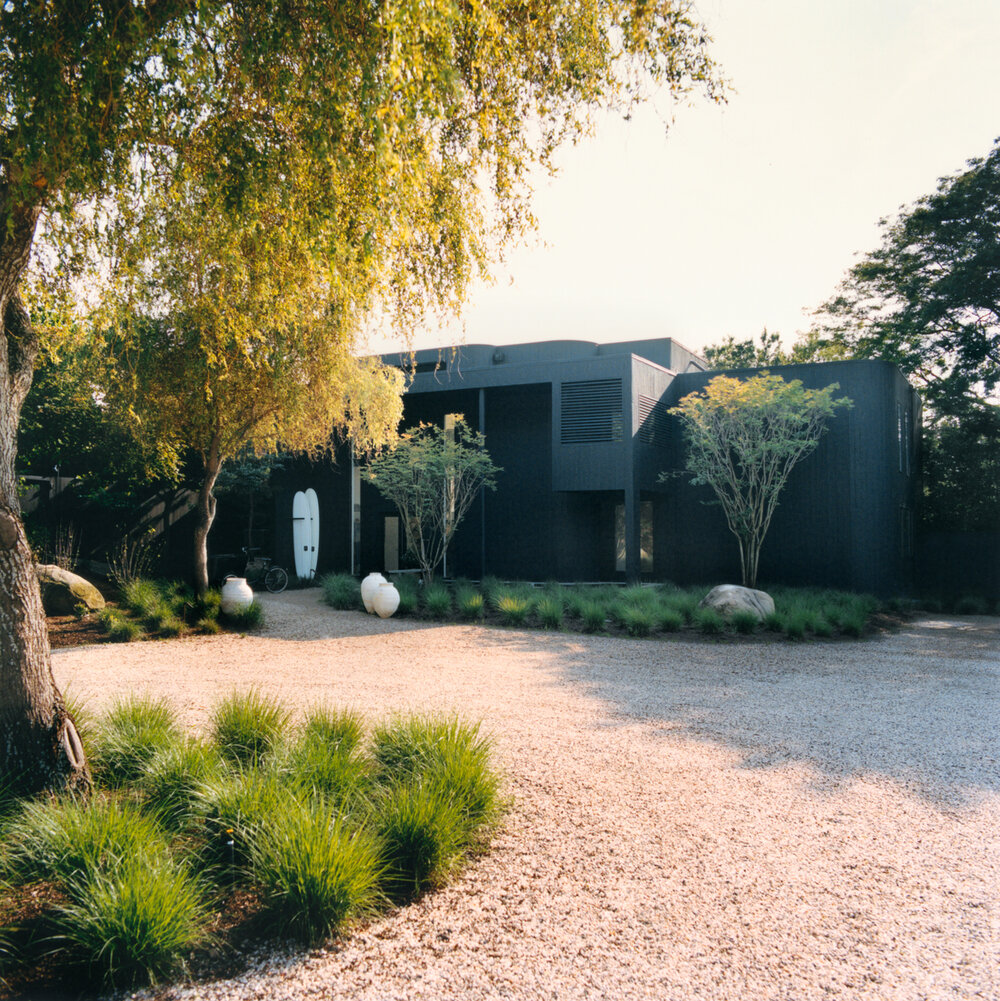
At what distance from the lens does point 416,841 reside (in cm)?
269

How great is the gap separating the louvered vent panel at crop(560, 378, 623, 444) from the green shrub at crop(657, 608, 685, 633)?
460 cm

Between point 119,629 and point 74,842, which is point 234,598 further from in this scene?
point 74,842

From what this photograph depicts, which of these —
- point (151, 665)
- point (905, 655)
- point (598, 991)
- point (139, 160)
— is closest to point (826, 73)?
point (139, 160)

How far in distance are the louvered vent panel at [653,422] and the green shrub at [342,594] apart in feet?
18.7

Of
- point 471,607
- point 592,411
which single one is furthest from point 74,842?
point 592,411

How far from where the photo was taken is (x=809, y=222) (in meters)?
7.31

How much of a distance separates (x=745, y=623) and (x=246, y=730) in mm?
7002

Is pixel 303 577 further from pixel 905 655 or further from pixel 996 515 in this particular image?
pixel 996 515

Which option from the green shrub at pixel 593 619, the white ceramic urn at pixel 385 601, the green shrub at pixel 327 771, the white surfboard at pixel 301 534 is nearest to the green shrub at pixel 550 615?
the green shrub at pixel 593 619

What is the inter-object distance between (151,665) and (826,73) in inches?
282

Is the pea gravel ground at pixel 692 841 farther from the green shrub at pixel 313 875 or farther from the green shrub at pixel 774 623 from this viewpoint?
the green shrub at pixel 774 623

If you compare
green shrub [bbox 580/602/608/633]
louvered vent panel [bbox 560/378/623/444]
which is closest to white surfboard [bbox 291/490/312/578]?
louvered vent panel [bbox 560/378/623/444]

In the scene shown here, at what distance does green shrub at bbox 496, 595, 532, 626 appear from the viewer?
998 centimetres

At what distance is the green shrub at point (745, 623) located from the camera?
9.17m
